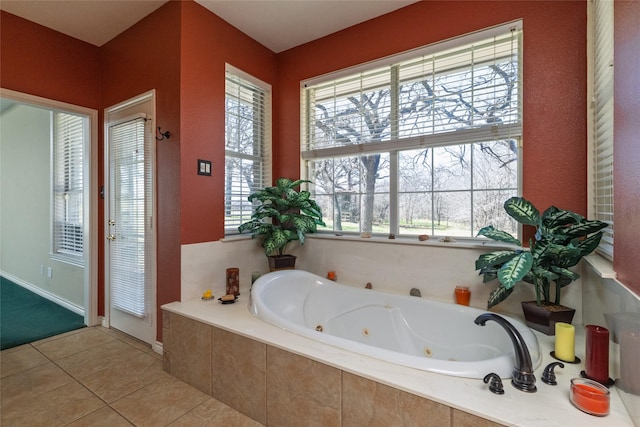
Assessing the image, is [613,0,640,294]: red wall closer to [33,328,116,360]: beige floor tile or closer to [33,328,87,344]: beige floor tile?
[33,328,116,360]: beige floor tile

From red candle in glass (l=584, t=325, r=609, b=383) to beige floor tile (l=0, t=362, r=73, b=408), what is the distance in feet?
9.40

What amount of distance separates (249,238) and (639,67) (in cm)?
247

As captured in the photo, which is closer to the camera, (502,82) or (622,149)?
(622,149)

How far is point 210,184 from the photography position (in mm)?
2330

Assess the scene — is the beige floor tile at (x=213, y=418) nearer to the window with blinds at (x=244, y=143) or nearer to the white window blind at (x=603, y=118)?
the window with blinds at (x=244, y=143)

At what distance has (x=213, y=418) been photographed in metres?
1.58

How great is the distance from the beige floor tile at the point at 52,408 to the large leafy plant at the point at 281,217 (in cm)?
140

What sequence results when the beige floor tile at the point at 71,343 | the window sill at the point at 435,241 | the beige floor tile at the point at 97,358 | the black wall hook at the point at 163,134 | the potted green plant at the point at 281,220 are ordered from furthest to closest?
the potted green plant at the point at 281,220 → the beige floor tile at the point at 71,343 → the black wall hook at the point at 163,134 → the beige floor tile at the point at 97,358 → the window sill at the point at 435,241

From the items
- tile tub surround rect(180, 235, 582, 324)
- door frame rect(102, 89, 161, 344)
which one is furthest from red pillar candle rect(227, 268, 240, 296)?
door frame rect(102, 89, 161, 344)

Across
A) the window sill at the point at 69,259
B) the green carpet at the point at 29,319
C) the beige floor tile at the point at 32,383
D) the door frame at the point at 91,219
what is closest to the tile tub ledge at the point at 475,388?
the beige floor tile at the point at 32,383

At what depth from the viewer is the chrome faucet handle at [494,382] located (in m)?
1.05

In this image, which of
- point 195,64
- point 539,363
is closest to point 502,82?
point 539,363

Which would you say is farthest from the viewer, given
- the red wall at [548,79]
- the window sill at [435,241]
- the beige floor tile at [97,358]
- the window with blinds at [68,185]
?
the window with blinds at [68,185]

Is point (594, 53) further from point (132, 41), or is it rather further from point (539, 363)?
point (132, 41)
